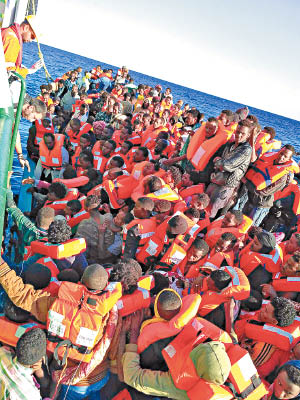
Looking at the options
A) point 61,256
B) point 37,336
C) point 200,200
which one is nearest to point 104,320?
point 37,336

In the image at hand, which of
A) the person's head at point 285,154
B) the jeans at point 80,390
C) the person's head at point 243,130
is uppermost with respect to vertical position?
the person's head at point 243,130

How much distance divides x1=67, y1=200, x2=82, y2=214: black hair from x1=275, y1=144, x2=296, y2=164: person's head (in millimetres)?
2763

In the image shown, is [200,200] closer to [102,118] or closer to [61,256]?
[61,256]

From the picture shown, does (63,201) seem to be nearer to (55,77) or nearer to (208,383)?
(208,383)

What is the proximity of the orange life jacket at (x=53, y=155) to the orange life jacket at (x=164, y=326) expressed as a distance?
12.8 ft

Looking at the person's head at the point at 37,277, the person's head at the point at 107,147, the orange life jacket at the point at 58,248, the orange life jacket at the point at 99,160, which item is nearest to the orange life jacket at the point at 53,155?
the orange life jacket at the point at 99,160

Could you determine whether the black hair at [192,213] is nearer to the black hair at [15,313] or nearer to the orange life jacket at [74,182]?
the orange life jacket at [74,182]

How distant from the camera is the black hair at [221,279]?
2.54 m

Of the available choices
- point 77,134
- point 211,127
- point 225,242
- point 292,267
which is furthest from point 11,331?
point 77,134

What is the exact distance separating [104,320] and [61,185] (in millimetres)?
2291

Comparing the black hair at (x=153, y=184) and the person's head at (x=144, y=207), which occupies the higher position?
the black hair at (x=153, y=184)

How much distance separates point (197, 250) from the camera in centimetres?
306

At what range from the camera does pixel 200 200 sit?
12.3 ft

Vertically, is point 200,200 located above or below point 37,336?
above
